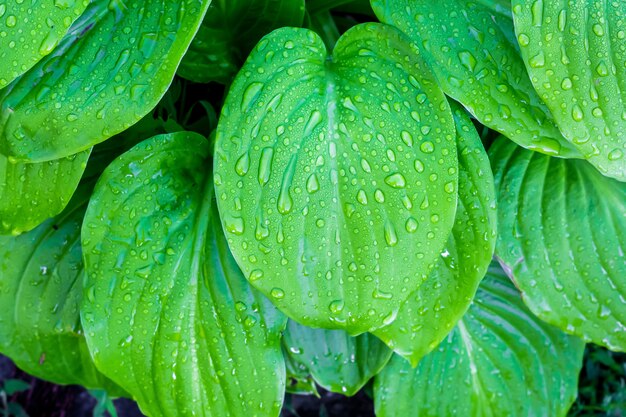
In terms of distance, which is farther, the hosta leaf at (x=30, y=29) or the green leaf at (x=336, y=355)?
the green leaf at (x=336, y=355)

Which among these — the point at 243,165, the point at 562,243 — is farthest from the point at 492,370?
the point at 243,165

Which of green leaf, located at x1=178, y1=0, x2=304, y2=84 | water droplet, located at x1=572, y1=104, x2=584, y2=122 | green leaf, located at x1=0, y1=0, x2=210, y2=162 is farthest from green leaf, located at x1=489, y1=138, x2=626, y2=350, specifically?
green leaf, located at x1=0, y1=0, x2=210, y2=162

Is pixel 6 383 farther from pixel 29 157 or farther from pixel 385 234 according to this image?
pixel 385 234

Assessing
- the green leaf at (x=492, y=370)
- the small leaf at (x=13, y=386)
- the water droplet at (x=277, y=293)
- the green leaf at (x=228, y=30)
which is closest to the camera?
the water droplet at (x=277, y=293)

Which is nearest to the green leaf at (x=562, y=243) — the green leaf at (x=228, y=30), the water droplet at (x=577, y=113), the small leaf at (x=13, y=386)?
the water droplet at (x=577, y=113)

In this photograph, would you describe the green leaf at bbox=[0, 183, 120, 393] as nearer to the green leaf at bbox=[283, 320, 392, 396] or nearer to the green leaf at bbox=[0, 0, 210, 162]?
the green leaf at bbox=[0, 0, 210, 162]

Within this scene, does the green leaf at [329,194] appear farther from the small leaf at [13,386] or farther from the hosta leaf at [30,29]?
the small leaf at [13,386]

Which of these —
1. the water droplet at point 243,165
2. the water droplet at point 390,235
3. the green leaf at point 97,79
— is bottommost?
the water droplet at point 390,235

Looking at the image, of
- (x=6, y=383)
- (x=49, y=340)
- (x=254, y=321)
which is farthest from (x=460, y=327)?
(x=6, y=383)
